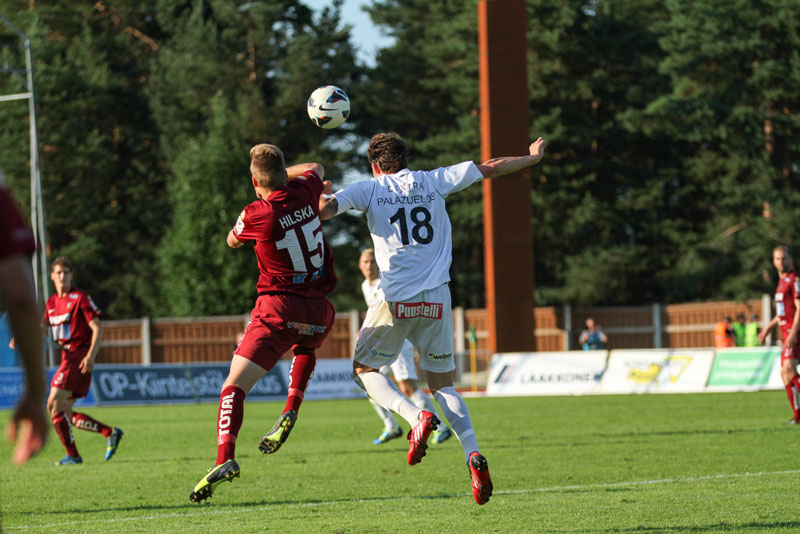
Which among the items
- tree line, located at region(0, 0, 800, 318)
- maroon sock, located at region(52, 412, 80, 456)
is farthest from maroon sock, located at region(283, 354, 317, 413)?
tree line, located at region(0, 0, 800, 318)

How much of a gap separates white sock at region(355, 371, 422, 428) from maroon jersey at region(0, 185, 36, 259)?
4.50 metres

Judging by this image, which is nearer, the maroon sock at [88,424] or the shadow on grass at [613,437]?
the maroon sock at [88,424]

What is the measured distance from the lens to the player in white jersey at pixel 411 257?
298 inches

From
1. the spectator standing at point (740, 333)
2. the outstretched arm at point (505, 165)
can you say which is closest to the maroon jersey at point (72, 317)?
the outstretched arm at point (505, 165)

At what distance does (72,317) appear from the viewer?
11680 mm

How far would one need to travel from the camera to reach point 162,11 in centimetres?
5547

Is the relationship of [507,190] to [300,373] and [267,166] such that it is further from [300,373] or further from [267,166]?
[267,166]

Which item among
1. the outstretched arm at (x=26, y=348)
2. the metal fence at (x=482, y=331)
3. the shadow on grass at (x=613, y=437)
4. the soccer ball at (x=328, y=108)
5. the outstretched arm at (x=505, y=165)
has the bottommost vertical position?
the metal fence at (x=482, y=331)

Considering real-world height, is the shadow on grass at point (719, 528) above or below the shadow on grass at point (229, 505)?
above

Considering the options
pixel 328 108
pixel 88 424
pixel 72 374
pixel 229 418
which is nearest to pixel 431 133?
pixel 88 424

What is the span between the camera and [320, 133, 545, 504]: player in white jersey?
298 inches

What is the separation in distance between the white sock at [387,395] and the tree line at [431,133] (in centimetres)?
3848

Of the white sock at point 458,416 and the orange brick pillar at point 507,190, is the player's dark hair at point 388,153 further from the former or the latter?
the orange brick pillar at point 507,190

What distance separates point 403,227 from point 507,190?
27.5 m
